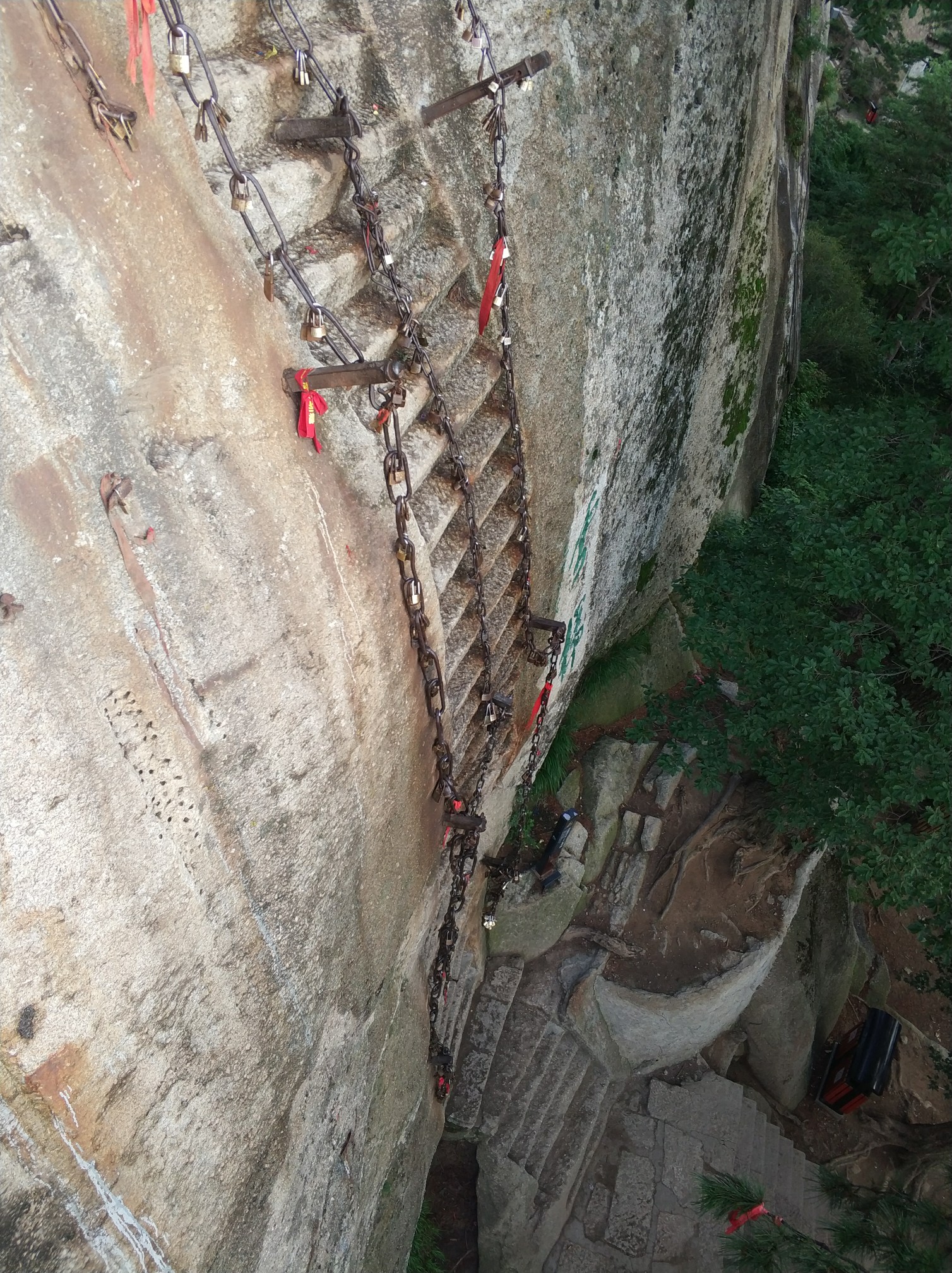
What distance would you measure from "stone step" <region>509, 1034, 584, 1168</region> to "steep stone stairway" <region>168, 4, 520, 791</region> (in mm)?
3721

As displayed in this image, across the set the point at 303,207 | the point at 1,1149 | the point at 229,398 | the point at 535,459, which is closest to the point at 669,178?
the point at 535,459

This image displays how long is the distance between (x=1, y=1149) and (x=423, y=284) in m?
2.59

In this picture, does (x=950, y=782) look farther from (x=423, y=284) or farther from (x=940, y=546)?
(x=423, y=284)

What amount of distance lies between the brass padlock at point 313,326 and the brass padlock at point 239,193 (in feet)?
0.92

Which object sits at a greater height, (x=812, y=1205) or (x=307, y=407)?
(x=307, y=407)

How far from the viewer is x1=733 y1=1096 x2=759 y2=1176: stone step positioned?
22.9 ft

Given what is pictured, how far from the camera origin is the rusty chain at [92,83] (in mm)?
1727

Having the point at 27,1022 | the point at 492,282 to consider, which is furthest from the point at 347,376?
the point at 27,1022

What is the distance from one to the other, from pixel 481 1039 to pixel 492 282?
→ 17.2ft

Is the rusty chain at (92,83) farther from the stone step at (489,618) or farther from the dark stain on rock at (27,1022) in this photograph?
the stone step at (489,618)

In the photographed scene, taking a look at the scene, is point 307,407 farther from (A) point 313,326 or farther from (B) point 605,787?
(B) point 605,787

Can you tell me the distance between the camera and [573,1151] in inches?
255

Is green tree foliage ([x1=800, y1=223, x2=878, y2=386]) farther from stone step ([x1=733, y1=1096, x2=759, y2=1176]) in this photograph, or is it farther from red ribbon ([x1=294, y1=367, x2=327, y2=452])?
red ribbon ([x1=294, y1=367, x2=327, y2=452])

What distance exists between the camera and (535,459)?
3965 millimetres
